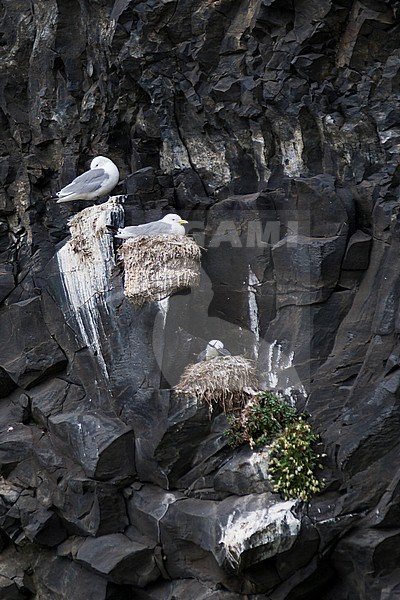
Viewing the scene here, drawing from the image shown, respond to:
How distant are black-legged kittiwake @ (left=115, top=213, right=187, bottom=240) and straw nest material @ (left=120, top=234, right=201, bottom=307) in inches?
2.6

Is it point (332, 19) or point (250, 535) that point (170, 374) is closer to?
point (250, 535)

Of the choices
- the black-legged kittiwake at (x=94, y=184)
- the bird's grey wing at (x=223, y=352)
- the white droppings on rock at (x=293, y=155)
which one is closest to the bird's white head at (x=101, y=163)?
the black-legged kittiwake at (x=94, y=184)

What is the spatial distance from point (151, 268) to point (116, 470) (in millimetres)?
2689

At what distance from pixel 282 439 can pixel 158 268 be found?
2822 millimetres

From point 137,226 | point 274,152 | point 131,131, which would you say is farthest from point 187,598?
point 131,131

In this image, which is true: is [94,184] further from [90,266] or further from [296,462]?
[296,462]

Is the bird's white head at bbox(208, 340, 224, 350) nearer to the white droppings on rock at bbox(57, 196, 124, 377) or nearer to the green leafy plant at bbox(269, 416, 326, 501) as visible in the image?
the green leafy plant at bbox(269, 416, 326, 501)

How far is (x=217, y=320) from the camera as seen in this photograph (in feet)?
36.6

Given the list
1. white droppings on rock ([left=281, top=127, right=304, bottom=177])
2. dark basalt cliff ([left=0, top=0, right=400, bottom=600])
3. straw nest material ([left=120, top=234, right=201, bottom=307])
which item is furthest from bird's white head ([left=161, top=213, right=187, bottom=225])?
white droppings on rock ([left=281, top=127, right=304, bottom=177])

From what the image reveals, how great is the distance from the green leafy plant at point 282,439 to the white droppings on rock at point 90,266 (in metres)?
2.38

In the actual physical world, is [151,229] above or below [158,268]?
above

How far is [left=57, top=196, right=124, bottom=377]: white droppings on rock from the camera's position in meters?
11.3

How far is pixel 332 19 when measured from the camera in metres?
10.5

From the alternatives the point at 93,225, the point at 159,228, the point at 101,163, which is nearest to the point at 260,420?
the point at 159,228
